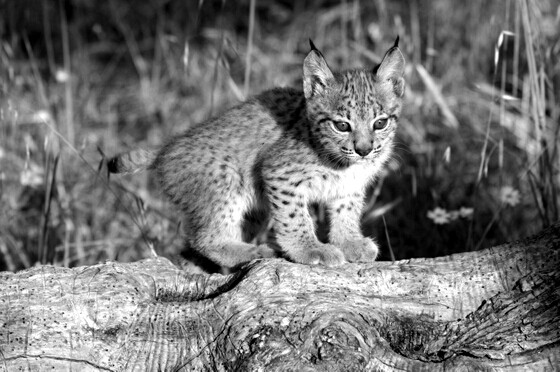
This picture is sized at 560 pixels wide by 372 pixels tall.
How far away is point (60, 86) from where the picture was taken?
8695 mm

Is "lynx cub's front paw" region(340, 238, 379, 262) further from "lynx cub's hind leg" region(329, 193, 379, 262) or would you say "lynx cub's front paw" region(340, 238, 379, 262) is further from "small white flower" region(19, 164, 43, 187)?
"small white flower" region(19, 164, 43, 187)

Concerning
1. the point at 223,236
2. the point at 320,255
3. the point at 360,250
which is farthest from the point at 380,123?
the point at 223,236

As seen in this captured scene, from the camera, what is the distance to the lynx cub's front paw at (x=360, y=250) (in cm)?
466

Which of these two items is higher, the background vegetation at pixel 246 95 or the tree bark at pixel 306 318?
the tree bark at pixel 306 318

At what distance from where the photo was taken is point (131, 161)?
5148 mm

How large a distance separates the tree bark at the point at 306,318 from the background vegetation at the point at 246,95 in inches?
55.1

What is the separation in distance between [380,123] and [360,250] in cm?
78

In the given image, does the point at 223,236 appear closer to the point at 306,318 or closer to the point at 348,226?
the point at 348,226

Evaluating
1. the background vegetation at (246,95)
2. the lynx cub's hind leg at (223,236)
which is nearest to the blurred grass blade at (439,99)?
the background vegetation at (246,95)

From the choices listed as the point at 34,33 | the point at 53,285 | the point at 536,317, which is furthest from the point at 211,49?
the point at 536,317

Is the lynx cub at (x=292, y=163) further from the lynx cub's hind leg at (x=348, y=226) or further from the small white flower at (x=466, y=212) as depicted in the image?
the small white flower at (x=466, y=212)

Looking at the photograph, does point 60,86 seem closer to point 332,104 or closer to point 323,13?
point 323,13

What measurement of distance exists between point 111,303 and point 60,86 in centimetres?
561

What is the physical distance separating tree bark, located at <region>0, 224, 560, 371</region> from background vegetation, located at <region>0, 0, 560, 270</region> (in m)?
1.40
